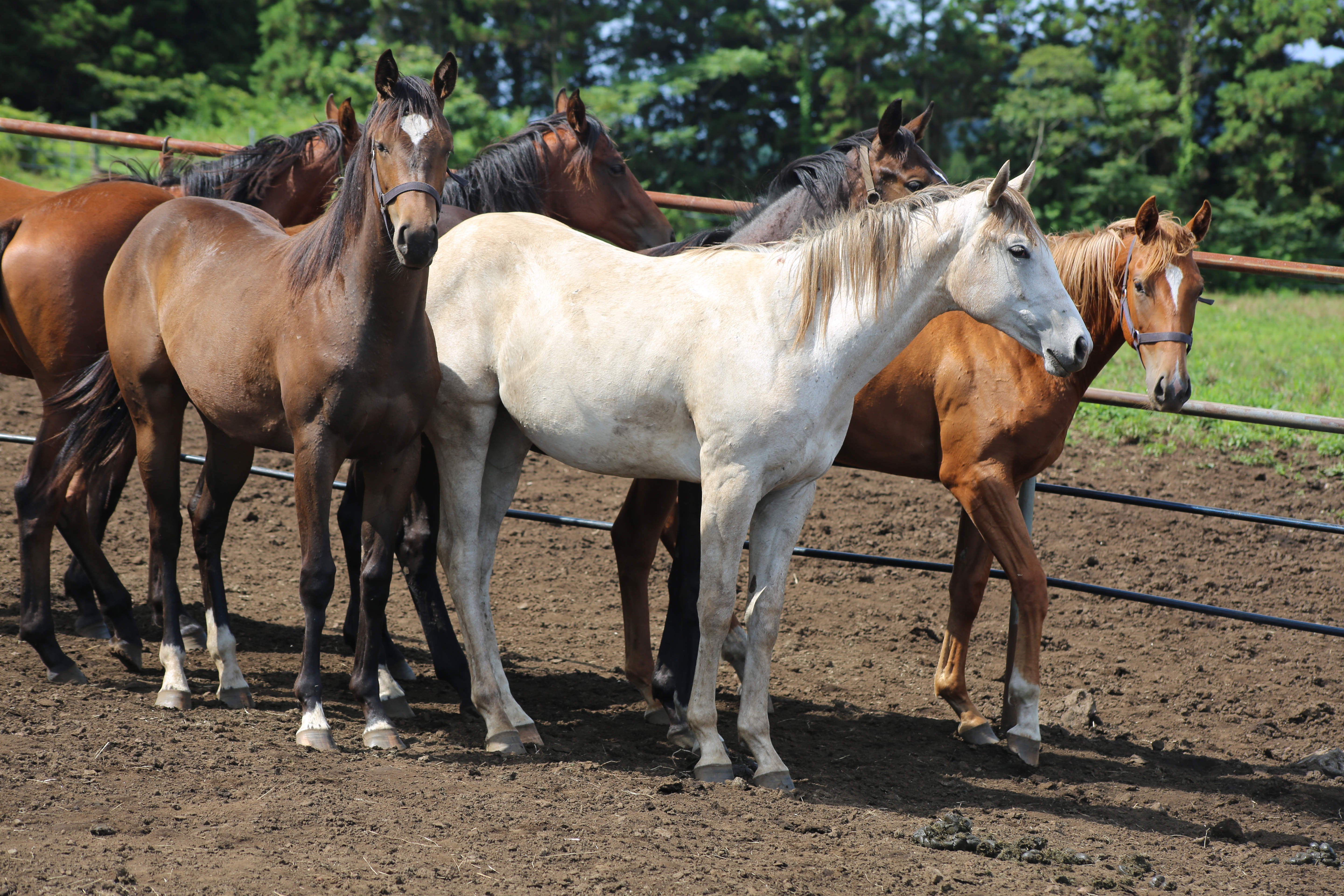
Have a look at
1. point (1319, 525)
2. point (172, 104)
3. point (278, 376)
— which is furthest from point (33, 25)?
point (1319, 525)

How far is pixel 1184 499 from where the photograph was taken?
683cm

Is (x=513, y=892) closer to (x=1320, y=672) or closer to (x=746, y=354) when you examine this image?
(x=746, y=354)

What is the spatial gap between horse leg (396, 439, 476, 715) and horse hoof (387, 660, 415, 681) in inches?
8.6

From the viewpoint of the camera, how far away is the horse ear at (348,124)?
196 inches

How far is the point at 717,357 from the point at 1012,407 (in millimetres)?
1332

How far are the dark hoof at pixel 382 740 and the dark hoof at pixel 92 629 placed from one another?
1.76 m

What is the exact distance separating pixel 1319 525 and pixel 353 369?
3938 millimetres

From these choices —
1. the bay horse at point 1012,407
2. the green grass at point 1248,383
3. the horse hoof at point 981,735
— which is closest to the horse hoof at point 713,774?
the bay horse at point 1012,407

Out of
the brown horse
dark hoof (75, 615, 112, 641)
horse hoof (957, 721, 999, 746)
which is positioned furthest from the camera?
dark hoof (75, 615, 112, 641)

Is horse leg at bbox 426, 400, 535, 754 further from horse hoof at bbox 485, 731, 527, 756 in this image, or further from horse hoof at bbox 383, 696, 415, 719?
horse hoof at bbox 383, 696, 415, 719

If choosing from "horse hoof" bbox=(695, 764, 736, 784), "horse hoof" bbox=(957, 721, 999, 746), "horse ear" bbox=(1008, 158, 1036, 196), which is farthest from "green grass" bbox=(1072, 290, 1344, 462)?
"horse hoof" bbox=(695, 764, 736, 784)

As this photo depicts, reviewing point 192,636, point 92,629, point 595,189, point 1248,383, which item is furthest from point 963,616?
point 1248,383

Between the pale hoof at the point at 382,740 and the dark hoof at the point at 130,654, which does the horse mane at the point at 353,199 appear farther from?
the dark hoof at the point at 130,654

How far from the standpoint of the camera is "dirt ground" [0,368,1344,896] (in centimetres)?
281
